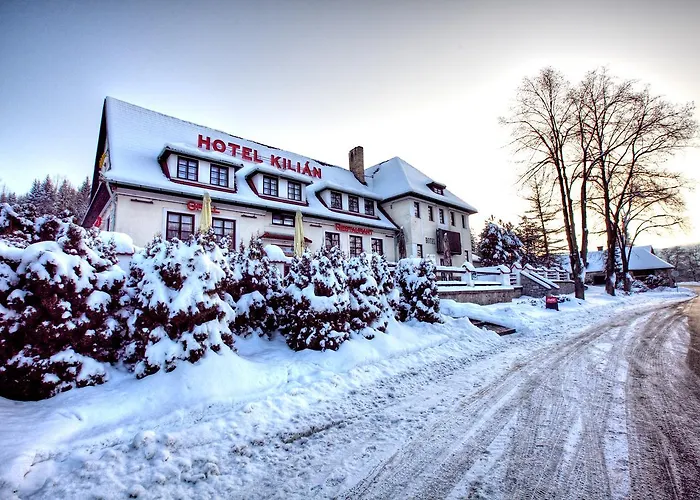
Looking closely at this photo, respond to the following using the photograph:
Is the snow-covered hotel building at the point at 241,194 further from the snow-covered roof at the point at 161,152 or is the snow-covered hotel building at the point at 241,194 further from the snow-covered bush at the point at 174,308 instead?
the snow-covered bush at the point at 174,308

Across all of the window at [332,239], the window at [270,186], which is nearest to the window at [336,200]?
the window at [332,239]

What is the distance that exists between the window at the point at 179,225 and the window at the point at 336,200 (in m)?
9.37

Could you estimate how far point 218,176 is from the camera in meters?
16.4

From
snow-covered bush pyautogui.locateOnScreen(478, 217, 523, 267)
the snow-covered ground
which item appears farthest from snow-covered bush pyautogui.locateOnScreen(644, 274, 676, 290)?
the snow-covered ground

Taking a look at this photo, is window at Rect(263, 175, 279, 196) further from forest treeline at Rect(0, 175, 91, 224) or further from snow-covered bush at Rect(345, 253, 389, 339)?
forest treeline at Rect(0, 175, 91, 224)

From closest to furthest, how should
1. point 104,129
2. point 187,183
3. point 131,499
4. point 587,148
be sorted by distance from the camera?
1. point 131,499
2. point 187,183
3. point 104,129
4. point 587,148

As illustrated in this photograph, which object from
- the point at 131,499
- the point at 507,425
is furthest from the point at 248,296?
the point at 507,425

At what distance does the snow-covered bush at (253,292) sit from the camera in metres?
6.95

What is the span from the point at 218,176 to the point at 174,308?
13147 mm

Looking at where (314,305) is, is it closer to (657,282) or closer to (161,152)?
(161,152)

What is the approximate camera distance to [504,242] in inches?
1227

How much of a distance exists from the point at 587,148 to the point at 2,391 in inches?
1209

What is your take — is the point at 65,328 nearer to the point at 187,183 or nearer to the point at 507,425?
the point at 507,425

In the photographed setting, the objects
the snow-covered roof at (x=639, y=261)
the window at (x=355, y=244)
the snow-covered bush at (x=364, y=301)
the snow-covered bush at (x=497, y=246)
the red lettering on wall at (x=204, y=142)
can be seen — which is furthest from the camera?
the snow-covered roof at (x=639, y=261)
